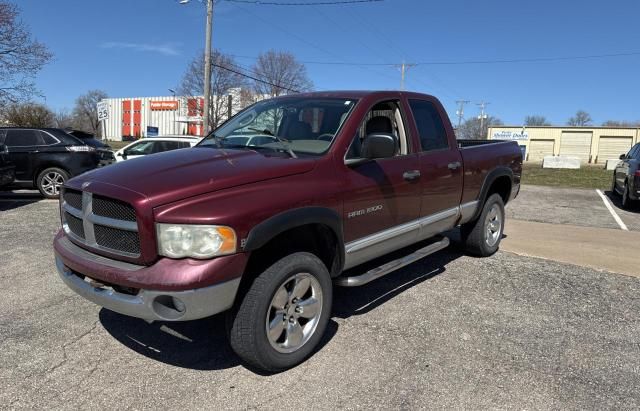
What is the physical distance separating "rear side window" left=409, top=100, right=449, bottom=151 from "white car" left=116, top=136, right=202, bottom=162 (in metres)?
8.35

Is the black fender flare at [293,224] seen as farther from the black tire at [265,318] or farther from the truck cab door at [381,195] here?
the black tire at [265,318]

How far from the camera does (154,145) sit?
12555mm

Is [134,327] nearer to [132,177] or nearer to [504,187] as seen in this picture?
[132,177]

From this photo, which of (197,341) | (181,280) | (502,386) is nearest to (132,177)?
(181,280)

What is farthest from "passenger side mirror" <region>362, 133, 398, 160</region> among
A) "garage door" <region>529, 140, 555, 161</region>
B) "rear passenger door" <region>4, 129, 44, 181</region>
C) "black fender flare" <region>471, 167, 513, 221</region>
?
"garage door" <region>529, 140, 555, 161</region>

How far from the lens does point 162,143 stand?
40.7ft

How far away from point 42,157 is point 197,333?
8808mm

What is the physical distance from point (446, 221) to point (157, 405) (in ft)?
11.0

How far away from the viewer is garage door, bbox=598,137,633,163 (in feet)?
198

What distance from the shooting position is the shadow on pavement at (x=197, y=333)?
3.41m

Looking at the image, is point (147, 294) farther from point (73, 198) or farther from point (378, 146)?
point (378, 146)

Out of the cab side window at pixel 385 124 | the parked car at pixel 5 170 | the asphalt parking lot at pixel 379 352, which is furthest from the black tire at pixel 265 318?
the parked car at pixel 5 170

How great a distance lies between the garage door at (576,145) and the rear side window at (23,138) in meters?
65.5

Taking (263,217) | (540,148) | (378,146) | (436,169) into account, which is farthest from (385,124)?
(540,148)
